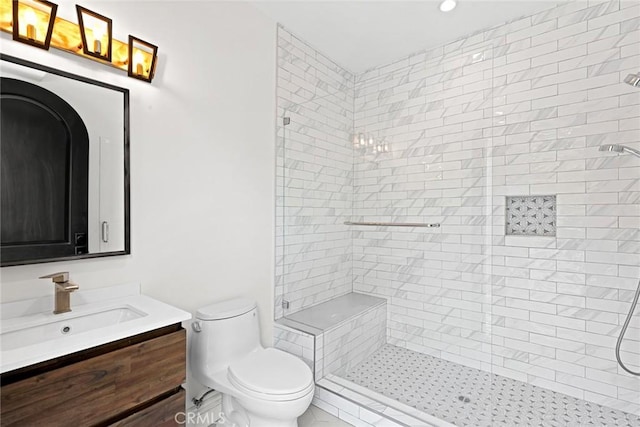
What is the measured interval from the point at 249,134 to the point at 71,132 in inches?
41.6

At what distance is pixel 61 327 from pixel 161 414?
0.55 m

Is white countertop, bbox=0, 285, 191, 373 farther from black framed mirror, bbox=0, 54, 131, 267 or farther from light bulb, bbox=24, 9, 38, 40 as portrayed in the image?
light bulb, bbox=24, 9, 38, 40

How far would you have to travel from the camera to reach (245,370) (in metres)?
1.79

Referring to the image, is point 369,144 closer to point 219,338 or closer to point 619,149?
point 619,149

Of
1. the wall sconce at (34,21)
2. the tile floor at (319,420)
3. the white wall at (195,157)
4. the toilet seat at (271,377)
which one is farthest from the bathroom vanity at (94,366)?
the wall sconce at (34,21)

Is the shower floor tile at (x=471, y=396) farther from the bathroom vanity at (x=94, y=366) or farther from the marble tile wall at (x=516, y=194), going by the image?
the bathroom vanity at (x=94, y=366)

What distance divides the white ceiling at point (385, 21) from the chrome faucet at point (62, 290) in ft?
6.78

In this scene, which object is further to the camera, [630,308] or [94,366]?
[630,308]

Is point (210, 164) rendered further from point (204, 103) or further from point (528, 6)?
point (528, 6)

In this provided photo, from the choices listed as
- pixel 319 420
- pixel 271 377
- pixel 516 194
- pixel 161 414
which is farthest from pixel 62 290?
pixel 516 194

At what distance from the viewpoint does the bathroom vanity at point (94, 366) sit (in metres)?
0.97

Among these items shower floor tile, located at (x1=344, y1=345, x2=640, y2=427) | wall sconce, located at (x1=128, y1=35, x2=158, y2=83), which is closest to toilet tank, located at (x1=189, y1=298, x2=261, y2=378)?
shower floor tile, located at (x1=344, y1=345, x2=640, y2=427)

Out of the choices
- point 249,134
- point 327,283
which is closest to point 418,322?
point 327,283

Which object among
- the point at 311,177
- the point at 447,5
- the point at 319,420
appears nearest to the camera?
the point at 319,420
